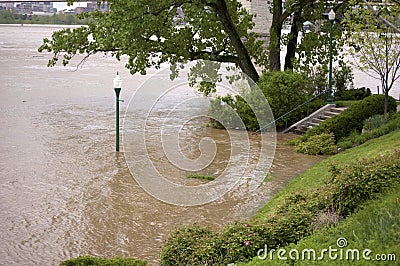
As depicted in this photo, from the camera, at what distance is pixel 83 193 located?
17.3 m

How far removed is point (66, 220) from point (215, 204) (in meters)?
3.71

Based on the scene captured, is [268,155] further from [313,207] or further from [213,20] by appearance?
[313,207]


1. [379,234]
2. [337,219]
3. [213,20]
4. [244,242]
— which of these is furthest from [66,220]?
[213,20]

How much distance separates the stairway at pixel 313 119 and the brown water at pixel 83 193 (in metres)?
0.82

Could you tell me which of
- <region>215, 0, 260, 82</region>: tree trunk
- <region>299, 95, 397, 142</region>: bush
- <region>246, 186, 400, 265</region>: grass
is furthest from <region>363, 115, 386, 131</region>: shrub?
<region>246, 186, 400, 265</region>: grass

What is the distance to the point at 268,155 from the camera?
2230cm

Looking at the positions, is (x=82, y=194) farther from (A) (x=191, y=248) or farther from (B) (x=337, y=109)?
(B) (x=337, y=109)

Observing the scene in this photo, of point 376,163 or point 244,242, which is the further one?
point 376,163

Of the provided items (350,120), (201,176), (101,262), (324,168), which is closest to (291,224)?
(101,262)

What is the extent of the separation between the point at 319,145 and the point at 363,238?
13.5 meters

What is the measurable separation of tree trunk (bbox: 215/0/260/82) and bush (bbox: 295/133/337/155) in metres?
6.06

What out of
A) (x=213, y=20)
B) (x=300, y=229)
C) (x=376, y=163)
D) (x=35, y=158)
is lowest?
(x=35, y=158)

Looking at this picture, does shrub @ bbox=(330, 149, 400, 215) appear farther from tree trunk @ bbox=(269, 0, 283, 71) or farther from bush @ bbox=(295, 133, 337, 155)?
tree trunk @ bbox=(269, 0, 283, 71)

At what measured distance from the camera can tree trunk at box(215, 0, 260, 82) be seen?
2688 centimetres
